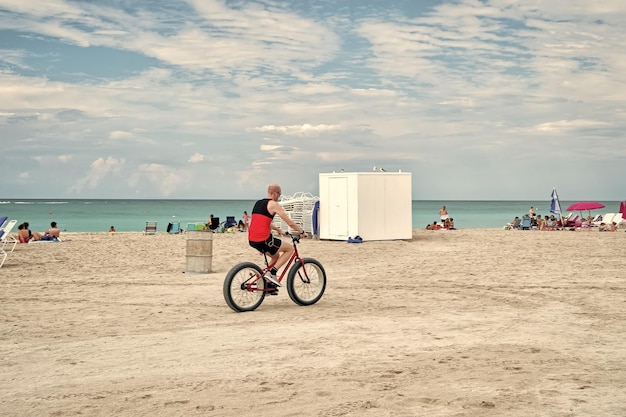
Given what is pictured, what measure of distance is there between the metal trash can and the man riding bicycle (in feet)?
16.4

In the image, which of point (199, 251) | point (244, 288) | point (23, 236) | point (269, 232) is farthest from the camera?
point (23, 236)

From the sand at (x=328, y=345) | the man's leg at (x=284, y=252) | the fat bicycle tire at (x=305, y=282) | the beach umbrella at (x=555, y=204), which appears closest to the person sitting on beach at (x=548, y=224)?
the beach umbrella at (x=555, y=204)

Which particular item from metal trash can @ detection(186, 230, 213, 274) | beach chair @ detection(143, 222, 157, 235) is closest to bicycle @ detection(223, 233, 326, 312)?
metal trash can @ detection(186, 230, 213, 274)

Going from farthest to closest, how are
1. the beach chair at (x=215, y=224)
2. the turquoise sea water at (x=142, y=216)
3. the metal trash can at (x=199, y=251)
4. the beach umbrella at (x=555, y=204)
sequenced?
the turquoise sea water at (x=142, y=216), the beach chair at (x=215, y=224), the beach umbrella at (x=555, y=204), the metal trash can at (x=199, y=251)

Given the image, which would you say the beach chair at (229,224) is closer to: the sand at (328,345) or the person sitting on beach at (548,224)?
the person sitting on beach at (548,224)

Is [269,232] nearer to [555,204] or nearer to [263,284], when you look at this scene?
[263,284]

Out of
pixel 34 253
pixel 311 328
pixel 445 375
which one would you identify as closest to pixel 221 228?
pixel 34 253

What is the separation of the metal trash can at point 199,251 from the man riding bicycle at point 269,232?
197 inches

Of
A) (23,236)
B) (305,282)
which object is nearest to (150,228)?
(23,236)

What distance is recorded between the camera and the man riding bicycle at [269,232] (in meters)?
9.73

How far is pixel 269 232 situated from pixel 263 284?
27.3 inches

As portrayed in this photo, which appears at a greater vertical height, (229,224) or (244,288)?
(229,224)

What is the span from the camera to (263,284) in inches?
389

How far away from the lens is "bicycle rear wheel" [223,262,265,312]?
953cm
